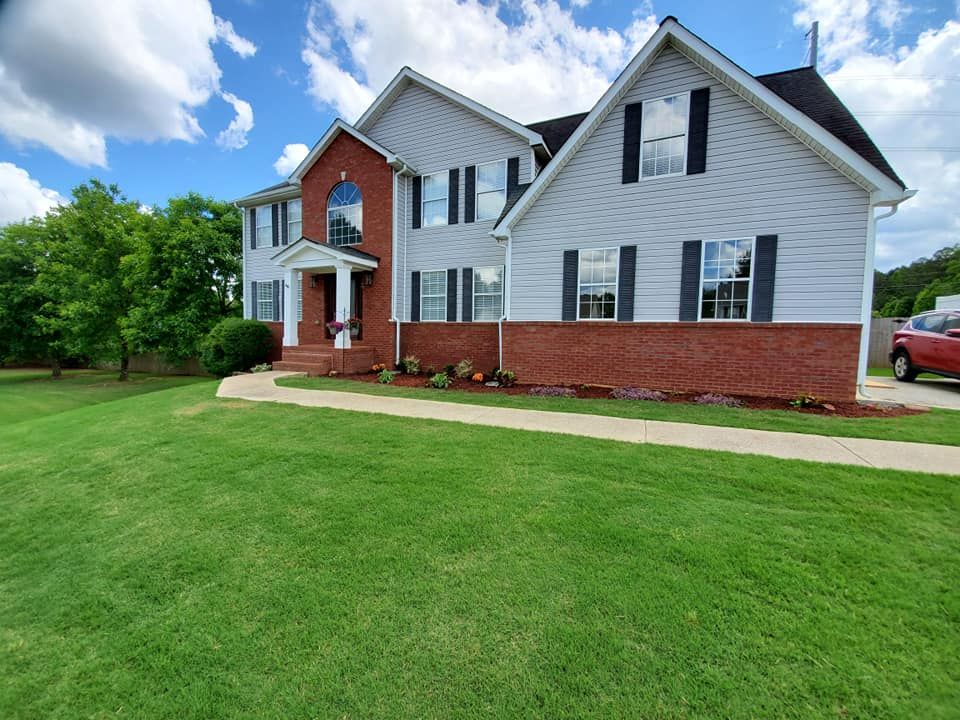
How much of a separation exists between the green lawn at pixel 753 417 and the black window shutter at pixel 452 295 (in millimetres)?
4326

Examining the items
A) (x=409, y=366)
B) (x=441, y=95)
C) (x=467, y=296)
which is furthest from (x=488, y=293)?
(x=441, y=95)

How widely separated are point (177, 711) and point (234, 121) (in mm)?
20439

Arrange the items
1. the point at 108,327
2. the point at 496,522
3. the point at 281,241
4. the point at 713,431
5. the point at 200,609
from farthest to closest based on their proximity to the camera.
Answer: the point at 108,327, the point at 281,241, the point at 713,431, the point at 496,522, the point at 200,609

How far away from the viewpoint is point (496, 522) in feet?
10.6

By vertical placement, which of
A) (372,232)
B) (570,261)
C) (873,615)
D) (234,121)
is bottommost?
(873,615)

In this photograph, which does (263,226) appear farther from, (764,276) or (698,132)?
(764,276)

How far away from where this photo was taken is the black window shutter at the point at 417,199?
13375 mm

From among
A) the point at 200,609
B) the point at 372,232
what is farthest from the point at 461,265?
the point at 200,609

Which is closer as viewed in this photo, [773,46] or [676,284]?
[676,284]

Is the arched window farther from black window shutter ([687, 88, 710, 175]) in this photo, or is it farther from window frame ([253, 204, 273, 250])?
black window shutter ([687, 88, 710, 175])

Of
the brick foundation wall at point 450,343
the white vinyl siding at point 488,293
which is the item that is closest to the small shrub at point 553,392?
the brick foundation wall at point 450,343

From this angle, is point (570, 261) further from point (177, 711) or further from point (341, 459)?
point (177, 711)

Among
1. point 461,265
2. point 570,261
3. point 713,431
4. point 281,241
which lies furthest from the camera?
point 281,241

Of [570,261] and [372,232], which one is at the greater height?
[372,232]
